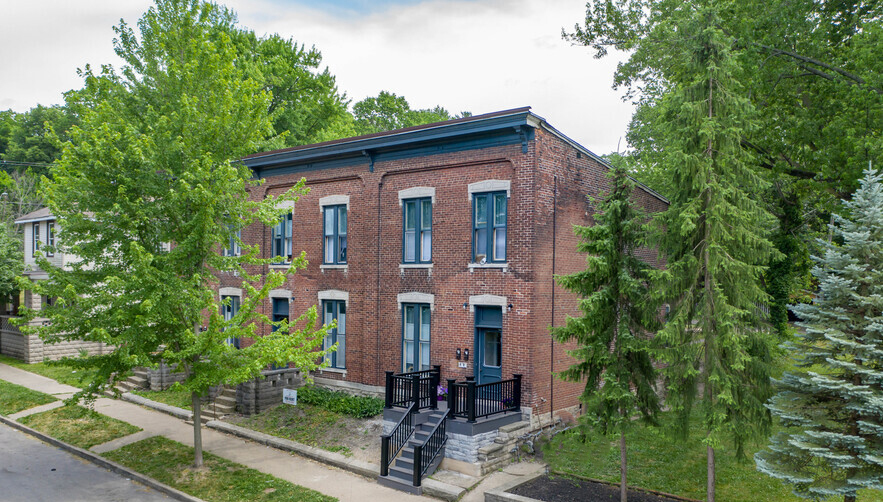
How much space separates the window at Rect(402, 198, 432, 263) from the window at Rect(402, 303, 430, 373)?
59.7 inches

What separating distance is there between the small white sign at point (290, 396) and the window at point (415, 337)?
3667mm

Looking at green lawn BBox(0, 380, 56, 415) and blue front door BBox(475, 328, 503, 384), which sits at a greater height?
blue front door BBox(475, 328, 503, 384)

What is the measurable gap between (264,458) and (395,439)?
3.91 meters

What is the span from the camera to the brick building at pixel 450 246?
16.3 metres

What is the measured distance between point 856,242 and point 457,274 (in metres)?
10.2

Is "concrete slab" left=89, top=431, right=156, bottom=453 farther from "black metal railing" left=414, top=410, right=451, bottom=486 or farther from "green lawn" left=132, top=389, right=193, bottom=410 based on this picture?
"black metal railing" left=414, top=410, right=451, bottom=486

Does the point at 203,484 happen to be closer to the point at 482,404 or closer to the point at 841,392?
the point at 482,404

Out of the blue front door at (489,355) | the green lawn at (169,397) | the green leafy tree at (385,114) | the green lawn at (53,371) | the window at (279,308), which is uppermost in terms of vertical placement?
the green leafy tree at (385,114)

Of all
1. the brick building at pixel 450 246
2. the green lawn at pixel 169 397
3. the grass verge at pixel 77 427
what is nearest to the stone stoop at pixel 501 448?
the brick building at pixel 450 246

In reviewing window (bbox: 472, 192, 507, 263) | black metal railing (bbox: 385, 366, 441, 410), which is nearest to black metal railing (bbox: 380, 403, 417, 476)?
black metal railing (bbox: 385, 366, 441, 410)

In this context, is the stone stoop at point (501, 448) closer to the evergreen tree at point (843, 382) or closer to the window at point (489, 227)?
the window at point (489, 227)

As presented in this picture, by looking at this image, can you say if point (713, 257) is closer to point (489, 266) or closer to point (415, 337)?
point (489, 266)

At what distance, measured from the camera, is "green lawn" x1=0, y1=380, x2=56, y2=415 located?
21.7 metres

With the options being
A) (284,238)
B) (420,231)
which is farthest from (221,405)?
(420,231)
